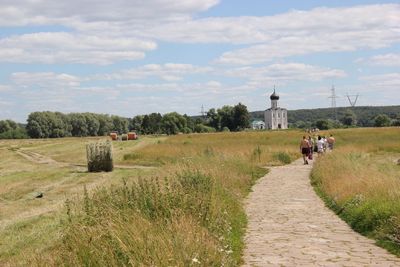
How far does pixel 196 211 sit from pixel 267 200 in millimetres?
7039

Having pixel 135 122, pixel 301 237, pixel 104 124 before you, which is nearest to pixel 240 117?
pixel 135 122

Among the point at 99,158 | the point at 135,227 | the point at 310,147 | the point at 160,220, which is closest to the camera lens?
the point at 135,227

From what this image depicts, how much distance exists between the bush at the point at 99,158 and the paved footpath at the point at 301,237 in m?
18.0

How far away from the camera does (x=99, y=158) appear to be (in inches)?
1357

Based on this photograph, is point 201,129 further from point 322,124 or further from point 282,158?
point 282,158

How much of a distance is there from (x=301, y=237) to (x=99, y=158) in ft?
81.6

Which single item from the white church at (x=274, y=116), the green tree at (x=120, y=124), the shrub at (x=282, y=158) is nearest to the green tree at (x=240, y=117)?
the white church at (x=274, y=116)

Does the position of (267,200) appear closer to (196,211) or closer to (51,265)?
(196,211)

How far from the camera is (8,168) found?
39.3 metres

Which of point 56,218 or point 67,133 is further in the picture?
point 67,133

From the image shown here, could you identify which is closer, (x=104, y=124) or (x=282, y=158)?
(x=282, y=158)

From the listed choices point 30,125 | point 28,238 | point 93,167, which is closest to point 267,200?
point 28,238

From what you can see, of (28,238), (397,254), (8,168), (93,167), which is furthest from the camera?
(8,168)

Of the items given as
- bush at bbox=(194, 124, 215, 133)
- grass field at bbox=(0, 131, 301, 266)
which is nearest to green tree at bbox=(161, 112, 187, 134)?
bush at bbox=(194, 124, 215, 133)
